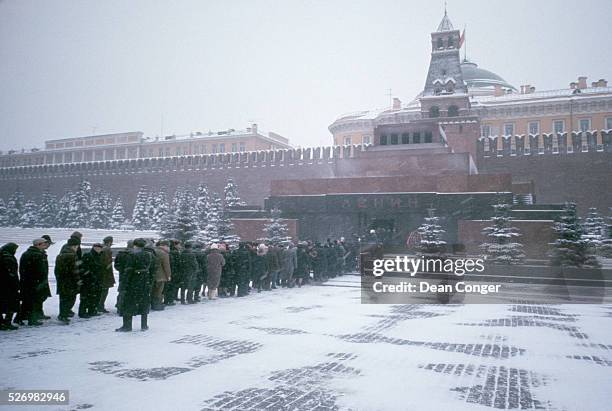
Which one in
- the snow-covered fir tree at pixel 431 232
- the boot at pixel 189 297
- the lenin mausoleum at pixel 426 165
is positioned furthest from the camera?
the lenin mausoleum at pixel 426 165

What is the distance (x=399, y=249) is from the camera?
20.0 m

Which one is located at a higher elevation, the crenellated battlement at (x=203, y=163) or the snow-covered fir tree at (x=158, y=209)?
the crenellated battlement at (x=203, y=163)

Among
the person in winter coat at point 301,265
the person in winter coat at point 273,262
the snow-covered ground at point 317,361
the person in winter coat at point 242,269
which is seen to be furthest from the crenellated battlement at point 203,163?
the snow-covered ground at point 317,361

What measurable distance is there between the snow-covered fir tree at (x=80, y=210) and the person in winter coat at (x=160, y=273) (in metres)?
24.8

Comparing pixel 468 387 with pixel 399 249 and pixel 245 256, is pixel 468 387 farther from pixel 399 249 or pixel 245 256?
pixel 399 249

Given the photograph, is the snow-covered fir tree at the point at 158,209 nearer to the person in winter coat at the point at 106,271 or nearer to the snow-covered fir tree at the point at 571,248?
the snow-covered fir tree at the point at 571,248

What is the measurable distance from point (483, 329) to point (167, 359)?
4420 mm

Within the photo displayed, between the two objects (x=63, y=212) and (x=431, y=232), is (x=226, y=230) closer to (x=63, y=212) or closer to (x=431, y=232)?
(x=431, y=232)

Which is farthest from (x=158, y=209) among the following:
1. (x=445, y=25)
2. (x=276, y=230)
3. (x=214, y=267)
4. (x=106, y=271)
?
(x=106, y=271)

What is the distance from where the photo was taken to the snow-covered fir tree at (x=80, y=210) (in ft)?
101

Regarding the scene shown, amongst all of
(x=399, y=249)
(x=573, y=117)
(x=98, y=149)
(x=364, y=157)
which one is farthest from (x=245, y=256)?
(x=98, y=149)

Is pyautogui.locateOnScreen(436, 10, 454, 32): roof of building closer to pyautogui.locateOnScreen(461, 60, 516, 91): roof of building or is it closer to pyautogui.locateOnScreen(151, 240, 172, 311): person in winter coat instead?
pyautogui.locateOnScreen(461, 60, 516, 91): roof of building

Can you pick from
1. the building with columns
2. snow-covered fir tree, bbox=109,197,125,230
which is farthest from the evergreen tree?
the building with columns

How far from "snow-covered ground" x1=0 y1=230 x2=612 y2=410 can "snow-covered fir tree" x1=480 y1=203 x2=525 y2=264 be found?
8392 millimetres
